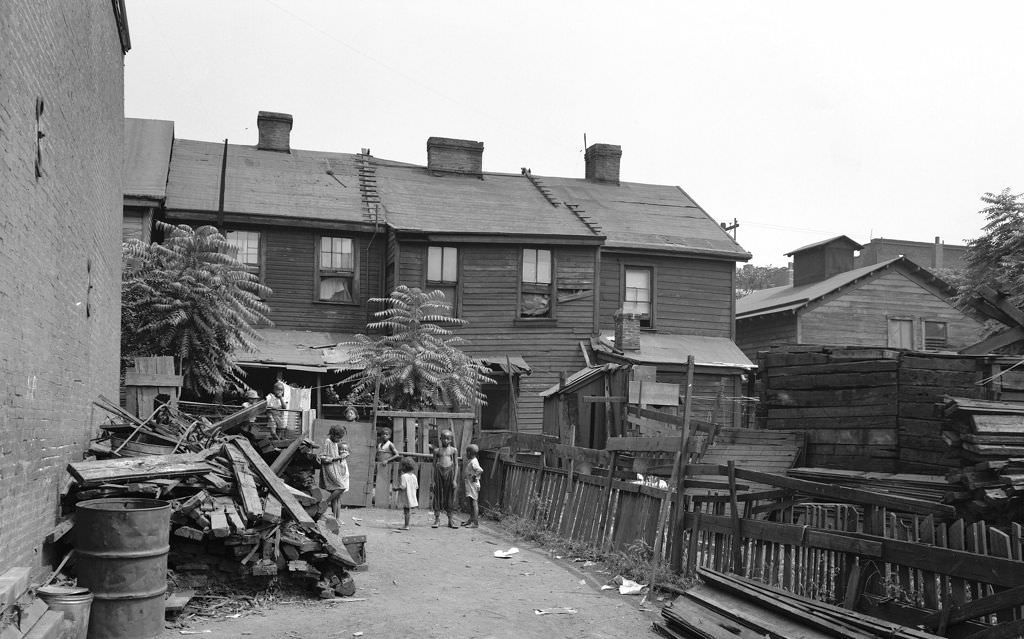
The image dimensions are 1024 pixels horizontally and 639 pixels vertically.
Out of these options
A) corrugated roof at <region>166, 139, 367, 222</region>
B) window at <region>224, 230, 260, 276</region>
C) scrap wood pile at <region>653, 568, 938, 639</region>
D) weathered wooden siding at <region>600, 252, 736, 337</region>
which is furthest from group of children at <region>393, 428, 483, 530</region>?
weathered wooden siding at <region>600, 252, 736, 337</region>

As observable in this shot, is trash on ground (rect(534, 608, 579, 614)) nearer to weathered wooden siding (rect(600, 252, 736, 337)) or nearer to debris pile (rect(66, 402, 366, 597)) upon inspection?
debris pile (rect(66, 402, 366, 597))

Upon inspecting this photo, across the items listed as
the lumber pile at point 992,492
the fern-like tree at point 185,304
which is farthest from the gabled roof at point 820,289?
the lumber pile at point 992,492

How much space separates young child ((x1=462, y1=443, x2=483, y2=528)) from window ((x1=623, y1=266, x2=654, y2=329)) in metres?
12.1

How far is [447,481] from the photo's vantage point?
17.1 meters

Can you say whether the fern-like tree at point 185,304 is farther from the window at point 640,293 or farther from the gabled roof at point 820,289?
the gabled roof at point 820,289

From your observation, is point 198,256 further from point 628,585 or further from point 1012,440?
point 1012,440

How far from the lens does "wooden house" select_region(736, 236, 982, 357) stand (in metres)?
33.9

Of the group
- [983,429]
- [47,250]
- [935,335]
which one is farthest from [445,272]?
[935,335]

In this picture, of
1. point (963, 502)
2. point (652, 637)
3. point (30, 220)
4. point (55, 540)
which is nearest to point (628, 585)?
point (652, 637)

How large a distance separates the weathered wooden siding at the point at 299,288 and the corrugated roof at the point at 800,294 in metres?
16.5

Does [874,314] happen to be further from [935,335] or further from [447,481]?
[447,481]

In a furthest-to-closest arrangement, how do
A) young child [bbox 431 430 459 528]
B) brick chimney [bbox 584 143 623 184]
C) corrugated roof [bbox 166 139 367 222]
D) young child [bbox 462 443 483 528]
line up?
brick chimney [bbox 584 143 623 184], corrugated roof [bbox 166 139 367 222], young child [bbox 462 443 483 528], young child [bbox 431 430 459 528]

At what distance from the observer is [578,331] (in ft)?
88.2

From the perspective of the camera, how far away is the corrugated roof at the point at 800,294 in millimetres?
33938
